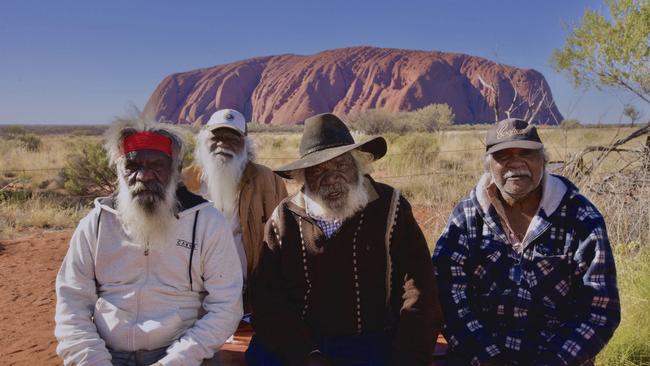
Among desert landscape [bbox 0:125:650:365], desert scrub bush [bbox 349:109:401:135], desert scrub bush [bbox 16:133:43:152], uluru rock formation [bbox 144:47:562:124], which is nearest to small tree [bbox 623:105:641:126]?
desert landscape [bbox 0:125:650:365]

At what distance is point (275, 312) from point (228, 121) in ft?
5.83

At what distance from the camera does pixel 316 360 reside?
7.88 ft

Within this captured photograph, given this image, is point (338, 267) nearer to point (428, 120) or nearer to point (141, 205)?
point (141, 205)

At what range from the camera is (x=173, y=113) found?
114 metres

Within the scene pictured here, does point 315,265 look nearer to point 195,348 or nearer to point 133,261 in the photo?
point 195,348

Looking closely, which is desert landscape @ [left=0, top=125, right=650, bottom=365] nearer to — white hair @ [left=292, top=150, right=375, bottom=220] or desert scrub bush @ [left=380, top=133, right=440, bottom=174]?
desert scrub bush @ [left=380, top=133, right=440, bottom=174]

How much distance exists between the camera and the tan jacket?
3594mm

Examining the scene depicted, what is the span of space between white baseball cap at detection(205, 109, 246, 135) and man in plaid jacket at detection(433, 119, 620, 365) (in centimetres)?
188

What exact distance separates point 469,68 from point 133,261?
116024mm

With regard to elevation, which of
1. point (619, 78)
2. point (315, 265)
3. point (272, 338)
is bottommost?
point (272, 338)

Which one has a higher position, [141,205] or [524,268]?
[141,205]

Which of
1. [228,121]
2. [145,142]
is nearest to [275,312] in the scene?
[145,142]

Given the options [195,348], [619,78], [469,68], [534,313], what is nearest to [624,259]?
[534,313]

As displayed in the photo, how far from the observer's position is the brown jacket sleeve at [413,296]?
2.40 m
